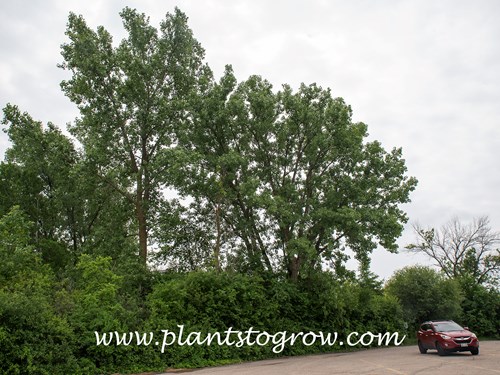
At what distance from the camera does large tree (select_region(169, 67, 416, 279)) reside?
86.8 ft

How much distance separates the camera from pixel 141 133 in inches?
1188

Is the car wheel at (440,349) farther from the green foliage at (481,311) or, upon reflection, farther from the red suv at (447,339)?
the green foliage at (481,311)

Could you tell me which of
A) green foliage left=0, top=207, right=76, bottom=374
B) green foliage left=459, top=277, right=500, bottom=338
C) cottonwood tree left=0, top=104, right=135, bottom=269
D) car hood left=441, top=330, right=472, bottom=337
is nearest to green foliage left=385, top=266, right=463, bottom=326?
green foliage left=459, top=277, right=500, bottom=338

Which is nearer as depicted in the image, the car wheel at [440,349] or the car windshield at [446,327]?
the car wheel at [440,349]

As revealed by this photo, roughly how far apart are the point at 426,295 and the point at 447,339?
1653 cm

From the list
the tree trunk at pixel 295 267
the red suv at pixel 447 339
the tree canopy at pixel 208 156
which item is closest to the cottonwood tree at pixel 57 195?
the tree canopy at pixel 208 156

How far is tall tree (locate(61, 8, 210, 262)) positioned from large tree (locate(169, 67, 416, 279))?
2.43 metres

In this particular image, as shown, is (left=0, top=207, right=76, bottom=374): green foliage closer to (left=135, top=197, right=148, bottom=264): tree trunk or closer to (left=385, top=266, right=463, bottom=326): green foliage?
(left=135, top=197, right=148, bottom=264): tree trunk

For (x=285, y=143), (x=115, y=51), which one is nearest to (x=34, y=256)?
(x=115, y=51)

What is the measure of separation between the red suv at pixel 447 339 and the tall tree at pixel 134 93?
16304mm

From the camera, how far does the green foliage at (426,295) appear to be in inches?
1426

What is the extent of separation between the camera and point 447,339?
2038 centimetres

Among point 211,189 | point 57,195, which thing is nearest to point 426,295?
point 211,189

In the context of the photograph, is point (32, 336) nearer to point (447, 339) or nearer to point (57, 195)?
point (447, 339)
